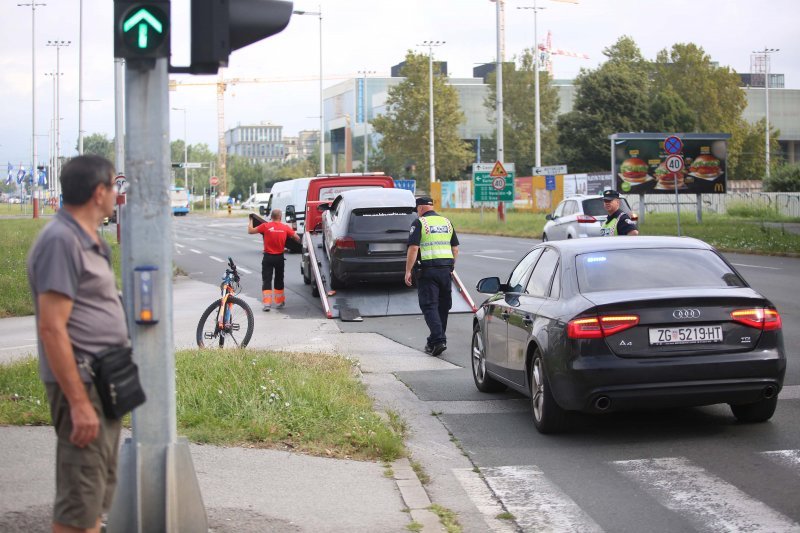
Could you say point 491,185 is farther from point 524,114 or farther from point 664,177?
point 524,114

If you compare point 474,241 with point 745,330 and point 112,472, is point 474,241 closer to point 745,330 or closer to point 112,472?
point 745,330

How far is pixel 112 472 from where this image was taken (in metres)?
4.54

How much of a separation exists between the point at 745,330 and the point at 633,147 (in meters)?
37.5

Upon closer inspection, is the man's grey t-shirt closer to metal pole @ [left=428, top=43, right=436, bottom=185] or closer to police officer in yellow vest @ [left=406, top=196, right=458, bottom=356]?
police officer in yellow vest @ [left=406, top=196, right=458, bottom=356]

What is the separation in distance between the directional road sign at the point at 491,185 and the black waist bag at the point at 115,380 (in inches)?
1769

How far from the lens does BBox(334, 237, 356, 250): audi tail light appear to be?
18766mm

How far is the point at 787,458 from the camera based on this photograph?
7473 millimetres

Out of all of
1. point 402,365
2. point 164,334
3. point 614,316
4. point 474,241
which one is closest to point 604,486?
point 614,316

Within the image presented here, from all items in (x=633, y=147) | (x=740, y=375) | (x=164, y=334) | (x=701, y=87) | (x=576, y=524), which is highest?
(x=701, y=87)

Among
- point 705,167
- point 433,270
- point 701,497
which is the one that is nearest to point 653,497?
point 701,497

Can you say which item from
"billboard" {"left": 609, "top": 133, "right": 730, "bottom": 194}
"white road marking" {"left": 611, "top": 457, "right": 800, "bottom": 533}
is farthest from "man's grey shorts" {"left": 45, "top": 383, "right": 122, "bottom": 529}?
"billboard" {"left": 609, "top": 133, "right": 730, "bottom": 194}

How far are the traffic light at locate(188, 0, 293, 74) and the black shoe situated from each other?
8087mm

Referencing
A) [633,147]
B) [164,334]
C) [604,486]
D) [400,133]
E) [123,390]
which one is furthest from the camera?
[400,133]

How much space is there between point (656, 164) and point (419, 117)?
37770 mm
